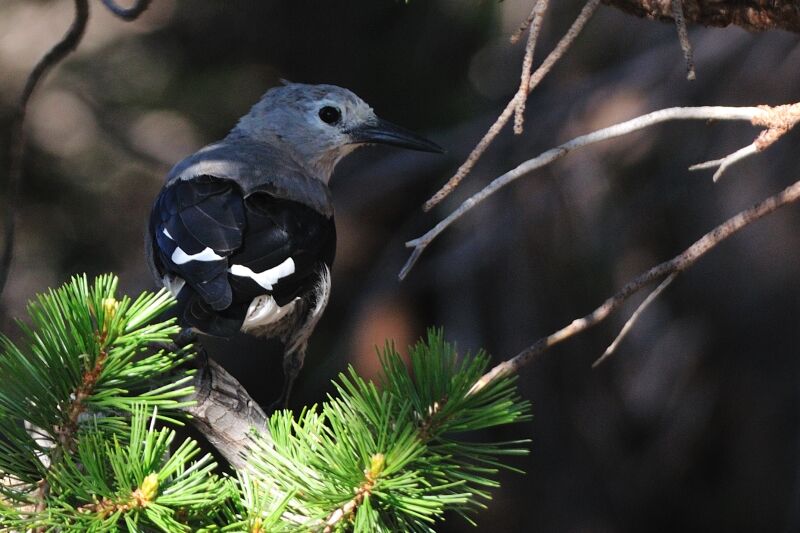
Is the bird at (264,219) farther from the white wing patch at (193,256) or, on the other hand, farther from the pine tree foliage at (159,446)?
the pine tree foliage at (159,446)

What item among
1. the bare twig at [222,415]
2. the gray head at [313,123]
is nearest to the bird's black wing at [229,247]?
the bare twig at [222,415]

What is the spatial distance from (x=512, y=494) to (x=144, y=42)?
253cm

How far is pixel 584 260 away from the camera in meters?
3.64

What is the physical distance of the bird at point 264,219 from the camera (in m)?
2.46

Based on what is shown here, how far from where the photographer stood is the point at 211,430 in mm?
1783

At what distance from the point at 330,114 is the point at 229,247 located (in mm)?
1174

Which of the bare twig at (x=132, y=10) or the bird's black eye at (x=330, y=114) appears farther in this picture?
the bird's black eye at (x=330, y=114)

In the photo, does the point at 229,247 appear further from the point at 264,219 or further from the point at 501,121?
the point at 501,121

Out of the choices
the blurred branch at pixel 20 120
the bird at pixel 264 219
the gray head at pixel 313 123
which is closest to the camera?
the blurred branch at pixel 20 120

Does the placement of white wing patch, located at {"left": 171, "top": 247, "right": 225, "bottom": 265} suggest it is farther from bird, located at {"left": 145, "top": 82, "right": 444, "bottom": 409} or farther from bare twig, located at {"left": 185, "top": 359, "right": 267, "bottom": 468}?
bare twig, located at {"left": 185, "top": 359, "right": 267, "bottom": 468}

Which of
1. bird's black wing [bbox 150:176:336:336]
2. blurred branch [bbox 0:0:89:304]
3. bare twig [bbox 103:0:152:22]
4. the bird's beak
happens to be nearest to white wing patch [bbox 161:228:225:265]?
bird's black wing [bbox 150:176:336:336]

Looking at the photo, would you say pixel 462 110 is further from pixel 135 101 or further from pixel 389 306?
pixel 135 101

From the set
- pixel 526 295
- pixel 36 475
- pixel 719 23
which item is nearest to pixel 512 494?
pixel 526 295

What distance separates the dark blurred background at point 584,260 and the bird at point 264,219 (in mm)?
427
